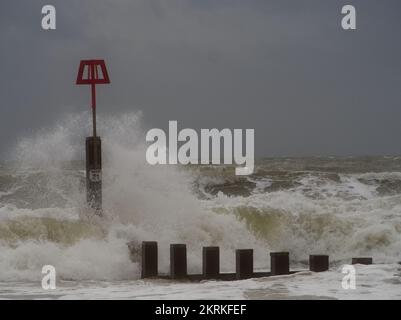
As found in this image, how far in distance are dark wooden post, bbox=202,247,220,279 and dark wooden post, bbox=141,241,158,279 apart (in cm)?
51

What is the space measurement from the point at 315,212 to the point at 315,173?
30.4 ft

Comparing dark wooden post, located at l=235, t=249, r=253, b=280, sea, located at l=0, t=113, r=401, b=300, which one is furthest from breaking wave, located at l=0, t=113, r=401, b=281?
dark wooden post, located at l=235, t=249, r=253, b=280

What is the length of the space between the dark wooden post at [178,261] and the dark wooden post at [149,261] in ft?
0.67

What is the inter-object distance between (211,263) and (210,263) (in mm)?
13

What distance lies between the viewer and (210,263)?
23.4ft

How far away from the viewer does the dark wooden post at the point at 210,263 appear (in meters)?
7.12

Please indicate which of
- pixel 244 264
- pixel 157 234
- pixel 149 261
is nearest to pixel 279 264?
pixel 244 264

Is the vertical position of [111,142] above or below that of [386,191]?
above

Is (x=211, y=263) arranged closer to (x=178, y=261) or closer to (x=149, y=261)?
(x=178, y=261)

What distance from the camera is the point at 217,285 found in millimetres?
6469

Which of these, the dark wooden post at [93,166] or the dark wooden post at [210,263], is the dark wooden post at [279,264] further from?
the dark wooden post at [93,166]

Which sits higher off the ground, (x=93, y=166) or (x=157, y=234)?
(x=93, y=166)

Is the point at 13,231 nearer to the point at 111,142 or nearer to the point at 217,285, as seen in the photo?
the point at 111,142
